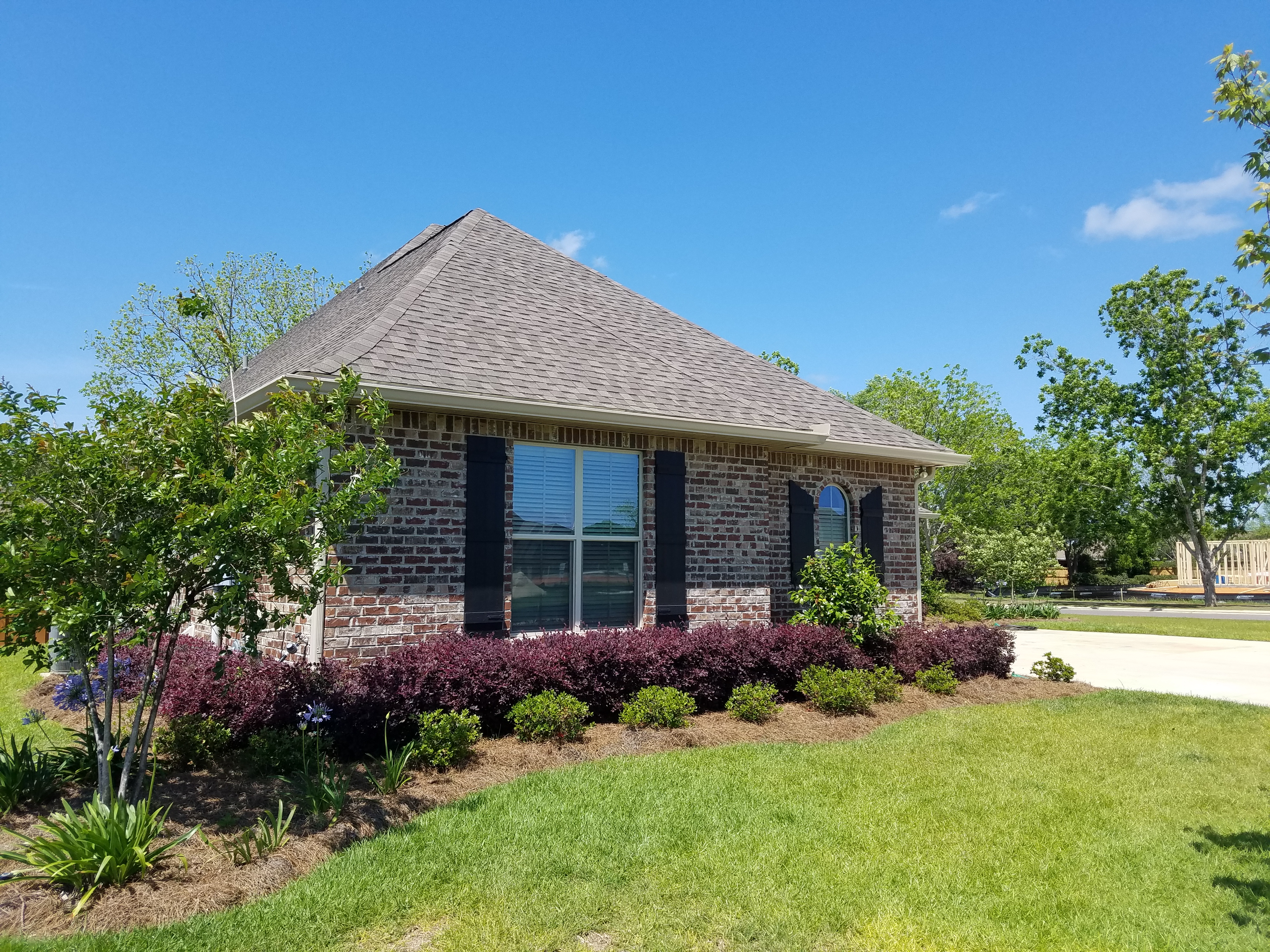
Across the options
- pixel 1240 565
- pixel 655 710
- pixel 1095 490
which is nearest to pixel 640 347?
pixel 655 710

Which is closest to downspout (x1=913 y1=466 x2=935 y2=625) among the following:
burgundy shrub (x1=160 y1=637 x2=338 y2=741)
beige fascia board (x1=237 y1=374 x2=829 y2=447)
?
beige fascia board (x1=237 y1=374 x2=829 y2=447)

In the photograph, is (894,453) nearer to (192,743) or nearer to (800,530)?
(800,530)

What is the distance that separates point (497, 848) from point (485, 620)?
3.51 metres

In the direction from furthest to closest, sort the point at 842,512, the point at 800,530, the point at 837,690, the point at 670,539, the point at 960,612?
the point at 960,612
the point at 842,512
the point at 800,530
the point at 670,539
the point at 837,690

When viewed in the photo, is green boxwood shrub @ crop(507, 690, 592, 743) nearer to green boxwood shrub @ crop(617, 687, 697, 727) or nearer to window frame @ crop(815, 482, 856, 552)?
green boxwood shrub @ crop(617, 687, 697, 727)

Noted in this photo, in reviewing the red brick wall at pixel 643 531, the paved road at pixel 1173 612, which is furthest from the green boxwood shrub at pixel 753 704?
the paved road at pixel 1173 612

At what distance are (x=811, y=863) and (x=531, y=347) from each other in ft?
22.8

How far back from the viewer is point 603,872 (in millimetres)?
4551

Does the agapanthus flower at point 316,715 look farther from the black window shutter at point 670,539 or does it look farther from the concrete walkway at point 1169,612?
the concrete walkway at point 1169,612

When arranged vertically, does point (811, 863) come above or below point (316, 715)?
below

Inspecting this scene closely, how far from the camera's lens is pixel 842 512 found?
12211 millimetres

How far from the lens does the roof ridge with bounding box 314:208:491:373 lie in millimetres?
8070

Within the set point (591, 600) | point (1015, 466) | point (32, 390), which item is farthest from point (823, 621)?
point (1015, 466)

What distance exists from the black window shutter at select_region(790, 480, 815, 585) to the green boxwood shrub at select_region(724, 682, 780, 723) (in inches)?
114
